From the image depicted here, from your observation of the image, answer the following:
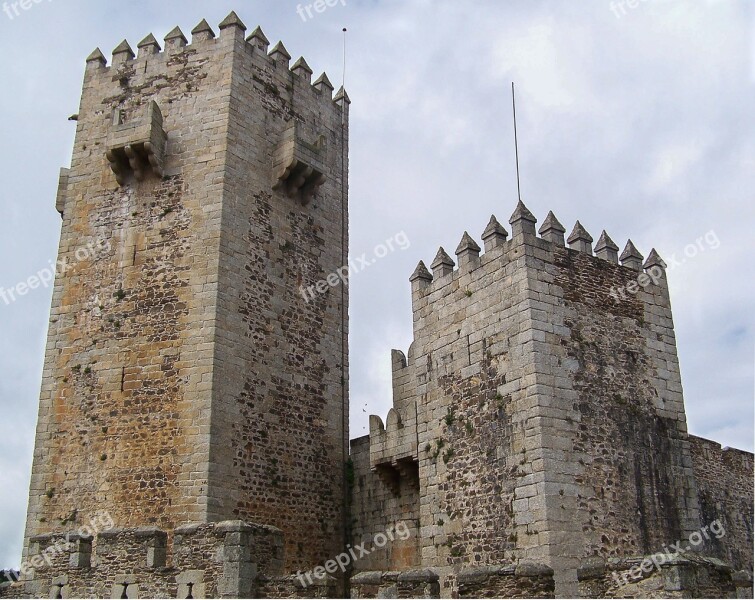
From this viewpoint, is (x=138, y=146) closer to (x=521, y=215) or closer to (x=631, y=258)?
(x=521, y=215)

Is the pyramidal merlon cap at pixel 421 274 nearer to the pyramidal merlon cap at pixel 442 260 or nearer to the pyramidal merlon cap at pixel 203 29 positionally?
the pyramidal merlon cap at pixel 442 260

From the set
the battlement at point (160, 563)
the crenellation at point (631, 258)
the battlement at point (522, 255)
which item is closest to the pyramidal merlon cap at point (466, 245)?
the battlement at point (522, 255)

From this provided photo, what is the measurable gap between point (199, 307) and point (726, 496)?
36.4ft

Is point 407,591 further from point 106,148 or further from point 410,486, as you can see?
point 106,148

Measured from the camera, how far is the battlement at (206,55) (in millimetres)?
16688

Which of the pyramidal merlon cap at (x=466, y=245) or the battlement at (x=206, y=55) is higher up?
the battlement at (x=206, y=55)

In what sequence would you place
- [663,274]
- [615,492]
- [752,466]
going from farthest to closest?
[752,466] < [663,274] < [615,492]

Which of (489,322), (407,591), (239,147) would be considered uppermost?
(239,147)

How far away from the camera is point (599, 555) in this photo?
37.4ft

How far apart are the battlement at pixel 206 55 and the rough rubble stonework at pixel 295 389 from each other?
6 cm

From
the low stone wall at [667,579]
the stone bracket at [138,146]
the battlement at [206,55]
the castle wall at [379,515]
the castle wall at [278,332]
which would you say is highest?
the battlement at [206,55]

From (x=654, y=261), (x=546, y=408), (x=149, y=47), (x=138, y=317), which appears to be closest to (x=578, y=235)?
(x=654, y=261)

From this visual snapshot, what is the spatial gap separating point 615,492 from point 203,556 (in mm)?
5525

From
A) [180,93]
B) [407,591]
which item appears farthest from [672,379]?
[180,93]
